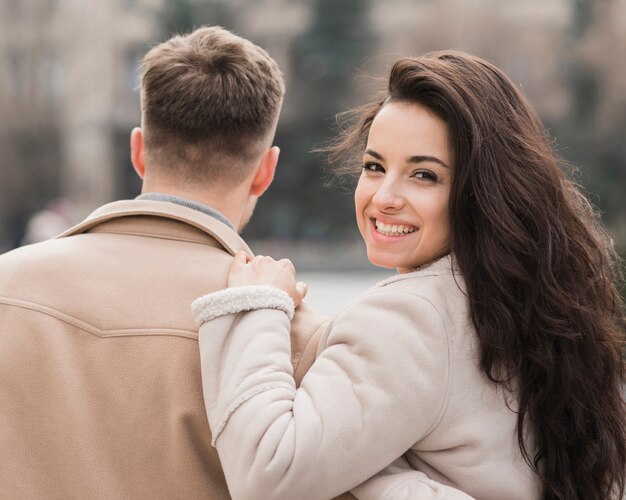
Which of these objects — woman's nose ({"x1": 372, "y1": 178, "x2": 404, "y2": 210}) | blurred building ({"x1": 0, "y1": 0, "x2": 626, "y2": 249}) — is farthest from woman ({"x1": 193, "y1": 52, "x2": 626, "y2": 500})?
blurred building ({"x1": 0, "y1": 0, "x2": 626, "y2": 249})

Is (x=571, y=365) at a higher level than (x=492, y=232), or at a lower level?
lower

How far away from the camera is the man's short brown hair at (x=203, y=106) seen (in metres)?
2.63

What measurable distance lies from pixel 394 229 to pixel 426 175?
0.17 metres

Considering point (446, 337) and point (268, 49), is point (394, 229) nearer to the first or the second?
point (446, 337)

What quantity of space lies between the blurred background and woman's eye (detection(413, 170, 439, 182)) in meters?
27.4

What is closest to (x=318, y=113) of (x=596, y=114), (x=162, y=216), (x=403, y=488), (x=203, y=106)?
(x=596, y=114)

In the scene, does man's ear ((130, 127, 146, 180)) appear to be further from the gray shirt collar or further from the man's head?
the gray shirt collar

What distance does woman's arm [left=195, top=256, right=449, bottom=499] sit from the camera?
2158mm

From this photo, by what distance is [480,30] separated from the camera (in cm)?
3306

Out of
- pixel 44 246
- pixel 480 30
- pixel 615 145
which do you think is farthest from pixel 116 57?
pixel 44 246

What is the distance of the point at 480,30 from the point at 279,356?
106ft

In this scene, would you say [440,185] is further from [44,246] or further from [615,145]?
[615,145]

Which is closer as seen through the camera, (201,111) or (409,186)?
(409,186)

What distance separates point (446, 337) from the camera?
2.29 metres
